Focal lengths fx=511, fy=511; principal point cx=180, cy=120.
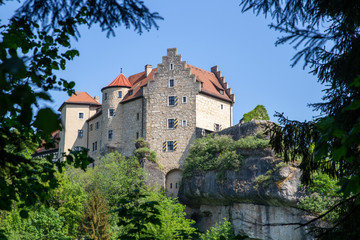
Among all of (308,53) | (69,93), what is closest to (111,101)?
(69,93)

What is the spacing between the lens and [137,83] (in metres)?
56.7

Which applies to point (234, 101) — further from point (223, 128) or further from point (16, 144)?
point (16, 144)

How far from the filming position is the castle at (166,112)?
50.2 metres

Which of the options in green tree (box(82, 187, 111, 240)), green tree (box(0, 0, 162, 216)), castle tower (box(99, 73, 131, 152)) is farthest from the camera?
castle tower (box(99, 73, 131, 152))

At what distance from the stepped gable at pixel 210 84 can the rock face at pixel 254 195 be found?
751 cm

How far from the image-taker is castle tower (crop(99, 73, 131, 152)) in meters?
53.5

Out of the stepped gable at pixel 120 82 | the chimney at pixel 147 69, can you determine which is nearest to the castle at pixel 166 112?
the stepped gable at pixel 120 82

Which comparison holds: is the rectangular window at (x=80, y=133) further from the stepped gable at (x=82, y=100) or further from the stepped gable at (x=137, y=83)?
the stepped gable at (x=137, y=83)

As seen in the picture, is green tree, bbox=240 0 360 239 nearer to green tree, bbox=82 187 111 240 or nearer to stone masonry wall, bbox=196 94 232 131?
green tree, bbox=82 187 111 240

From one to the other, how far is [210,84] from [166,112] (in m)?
6.73

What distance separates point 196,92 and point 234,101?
16.6 feet

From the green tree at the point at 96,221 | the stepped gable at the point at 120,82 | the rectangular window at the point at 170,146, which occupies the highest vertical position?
the stepped gable at the point at 120,82

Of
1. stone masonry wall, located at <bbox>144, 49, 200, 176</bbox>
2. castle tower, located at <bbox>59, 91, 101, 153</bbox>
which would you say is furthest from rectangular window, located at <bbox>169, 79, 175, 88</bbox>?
castle tower, located at <bbox>59, 91, 101, 153</bbox>

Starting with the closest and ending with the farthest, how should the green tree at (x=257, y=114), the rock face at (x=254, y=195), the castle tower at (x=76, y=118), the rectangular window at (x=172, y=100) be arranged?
the rock face at (x=254, y=195) < the green tree at (x=257, y=114) < the rectangular window at (x=172, y=100) < the castle tower at (x=76, y=118)
